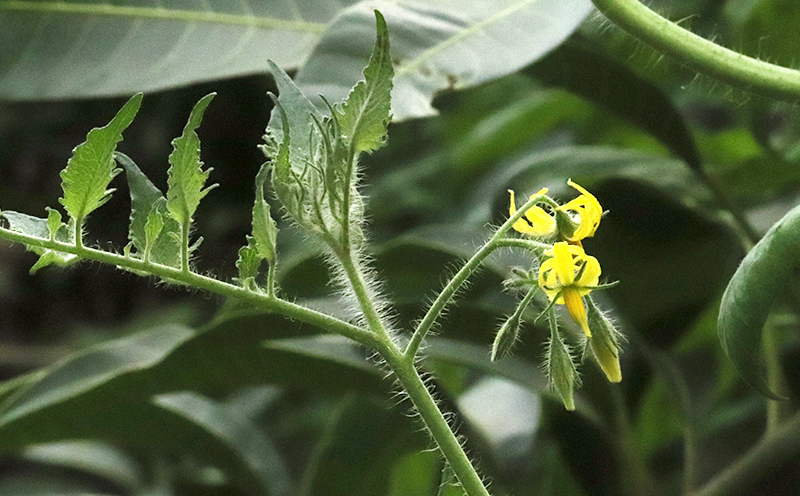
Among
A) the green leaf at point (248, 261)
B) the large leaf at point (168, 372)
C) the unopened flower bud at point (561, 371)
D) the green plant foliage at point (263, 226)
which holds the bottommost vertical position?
the large leaf at point (168, 372)

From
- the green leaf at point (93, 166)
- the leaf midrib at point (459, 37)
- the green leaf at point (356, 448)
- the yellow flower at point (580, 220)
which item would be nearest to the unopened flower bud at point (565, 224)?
the yellow flower at point (580, 220)

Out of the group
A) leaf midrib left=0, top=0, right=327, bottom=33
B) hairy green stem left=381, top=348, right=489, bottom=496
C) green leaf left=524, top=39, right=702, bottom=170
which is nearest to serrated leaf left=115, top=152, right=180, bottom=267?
hairy green stem left=381, top=348, right=489, bottom=496

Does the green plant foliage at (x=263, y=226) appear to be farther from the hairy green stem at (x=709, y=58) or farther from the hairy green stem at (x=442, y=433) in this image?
the hairy green stem at (x=709, y=58)

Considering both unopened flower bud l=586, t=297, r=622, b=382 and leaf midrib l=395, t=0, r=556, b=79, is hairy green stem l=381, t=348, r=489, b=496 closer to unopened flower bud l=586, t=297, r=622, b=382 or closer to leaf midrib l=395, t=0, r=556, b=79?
unopened flower bud l=586, t=297, r=622, b=382

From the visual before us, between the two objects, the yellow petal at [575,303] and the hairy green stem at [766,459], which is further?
the hairy green stem at [766,459]

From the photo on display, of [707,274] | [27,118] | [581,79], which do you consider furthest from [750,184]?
[27,118]

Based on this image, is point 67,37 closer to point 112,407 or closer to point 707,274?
point 112,407

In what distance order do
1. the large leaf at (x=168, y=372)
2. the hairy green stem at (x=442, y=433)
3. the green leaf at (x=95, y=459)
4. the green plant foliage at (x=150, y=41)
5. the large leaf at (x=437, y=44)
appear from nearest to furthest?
the hairy green stem at (x=442, y=433), the large leaf at (x=437, y=44), the large leaf at (x=168, y=372), the green plant foliage at (x=150, y=41), the green leaf at (x=95, y=459)
